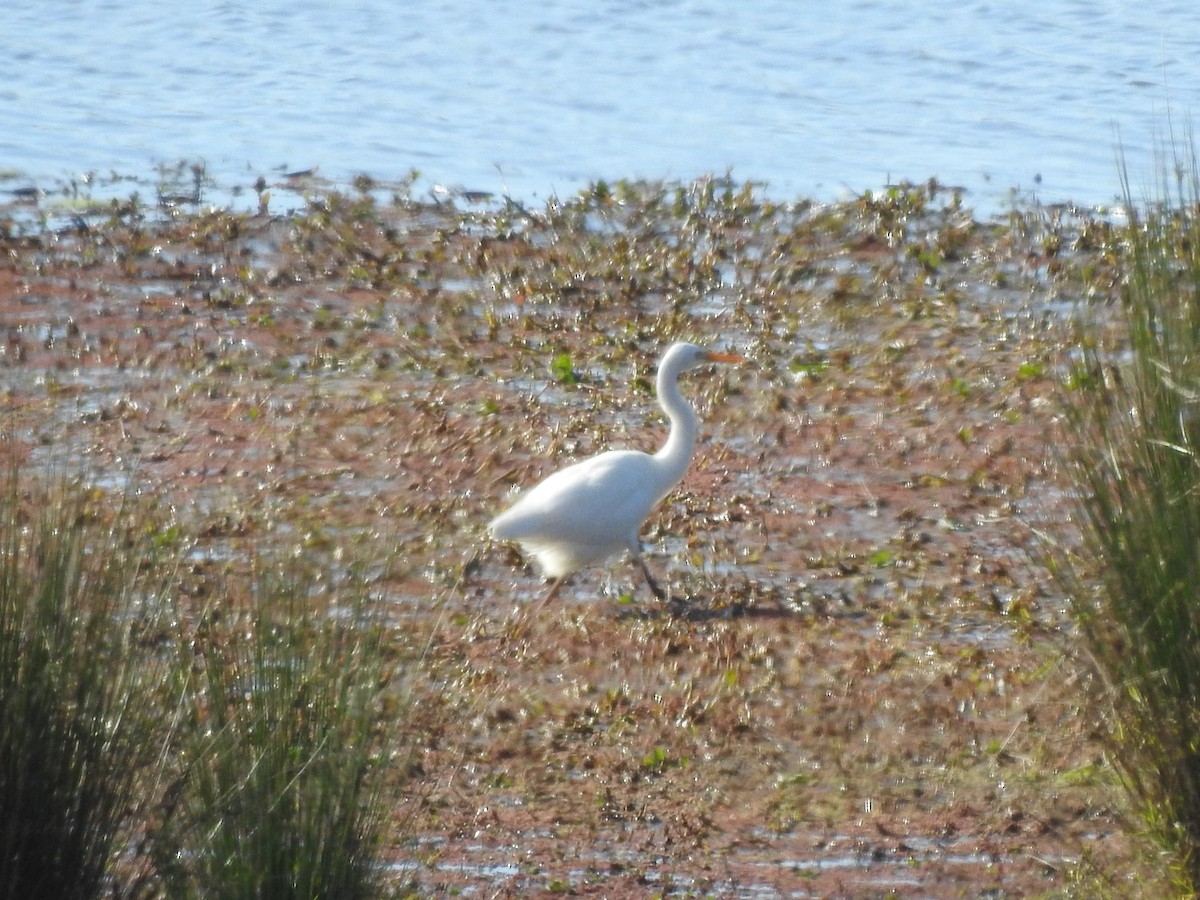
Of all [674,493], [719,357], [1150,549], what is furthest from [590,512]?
[1150,549]

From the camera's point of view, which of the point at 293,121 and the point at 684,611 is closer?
the point at 684,611

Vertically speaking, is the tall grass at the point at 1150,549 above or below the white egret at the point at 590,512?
above

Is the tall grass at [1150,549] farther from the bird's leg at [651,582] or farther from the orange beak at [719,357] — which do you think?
the orange beak at [719,357]

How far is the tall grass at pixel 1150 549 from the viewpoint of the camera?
4320mm

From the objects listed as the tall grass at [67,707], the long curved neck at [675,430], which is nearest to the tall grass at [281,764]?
the tall grass at [67,707]

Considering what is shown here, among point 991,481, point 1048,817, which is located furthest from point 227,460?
point 1048,817

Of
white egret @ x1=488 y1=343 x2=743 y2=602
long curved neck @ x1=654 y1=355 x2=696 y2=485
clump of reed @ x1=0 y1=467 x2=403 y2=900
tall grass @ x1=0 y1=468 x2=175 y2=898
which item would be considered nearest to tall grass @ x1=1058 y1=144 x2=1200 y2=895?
clump of reed @ x1=0 y1=467 x2=403 y2=900

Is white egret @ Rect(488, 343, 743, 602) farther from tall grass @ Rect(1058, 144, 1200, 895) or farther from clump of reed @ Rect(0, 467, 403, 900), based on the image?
clump of reed @ Rect(0, 467, 403, 900)

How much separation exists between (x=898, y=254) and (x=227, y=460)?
16.9 feet

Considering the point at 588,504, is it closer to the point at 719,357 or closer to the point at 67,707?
the point at 719,357

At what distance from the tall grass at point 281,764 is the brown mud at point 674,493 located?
199 mm

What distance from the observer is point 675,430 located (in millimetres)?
7508

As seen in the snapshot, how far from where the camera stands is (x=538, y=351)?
9.65 m

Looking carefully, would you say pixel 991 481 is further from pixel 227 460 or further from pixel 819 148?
pixel 819 148
